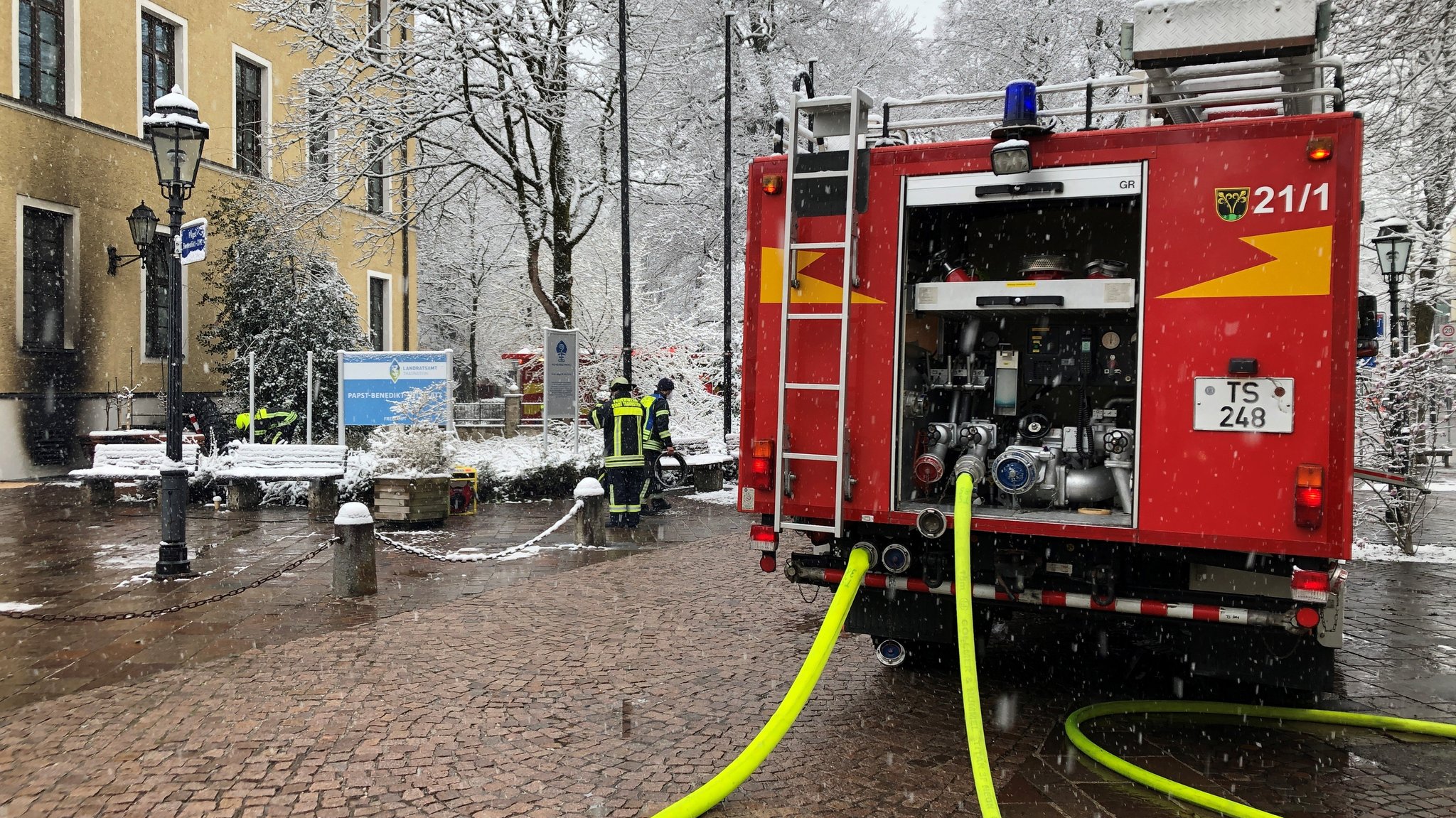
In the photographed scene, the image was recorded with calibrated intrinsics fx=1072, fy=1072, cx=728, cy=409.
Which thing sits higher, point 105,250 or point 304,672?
point 105,250

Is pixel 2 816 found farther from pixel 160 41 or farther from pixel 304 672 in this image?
pixel 160 41

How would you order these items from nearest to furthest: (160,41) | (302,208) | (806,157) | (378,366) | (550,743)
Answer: (550,743), (806,157), (378,366), (302,208), (160,41)

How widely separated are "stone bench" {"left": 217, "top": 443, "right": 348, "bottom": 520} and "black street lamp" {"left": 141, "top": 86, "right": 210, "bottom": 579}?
13.3 feet

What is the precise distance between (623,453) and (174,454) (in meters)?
4.81

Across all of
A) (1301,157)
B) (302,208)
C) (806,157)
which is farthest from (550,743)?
(302,208)

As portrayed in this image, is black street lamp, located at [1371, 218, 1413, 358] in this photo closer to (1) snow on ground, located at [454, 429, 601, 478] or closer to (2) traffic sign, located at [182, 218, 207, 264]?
(1) snow on ground, located at [454, 429, 601, 478]

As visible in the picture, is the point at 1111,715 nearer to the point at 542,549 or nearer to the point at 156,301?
the point at 542,549

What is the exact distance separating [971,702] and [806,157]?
2.79 meters

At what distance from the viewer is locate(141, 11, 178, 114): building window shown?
66.7 ft

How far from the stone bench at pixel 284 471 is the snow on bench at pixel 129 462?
2.18 feet

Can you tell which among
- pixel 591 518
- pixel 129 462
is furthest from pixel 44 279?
pixel 591 518

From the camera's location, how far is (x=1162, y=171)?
4.89 metres

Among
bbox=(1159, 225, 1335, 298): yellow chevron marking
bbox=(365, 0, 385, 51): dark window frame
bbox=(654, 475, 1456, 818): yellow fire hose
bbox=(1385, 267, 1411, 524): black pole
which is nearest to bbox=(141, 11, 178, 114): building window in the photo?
bbox=(365, 0, 385, 51): dark window frame

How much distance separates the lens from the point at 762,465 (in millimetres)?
5590
